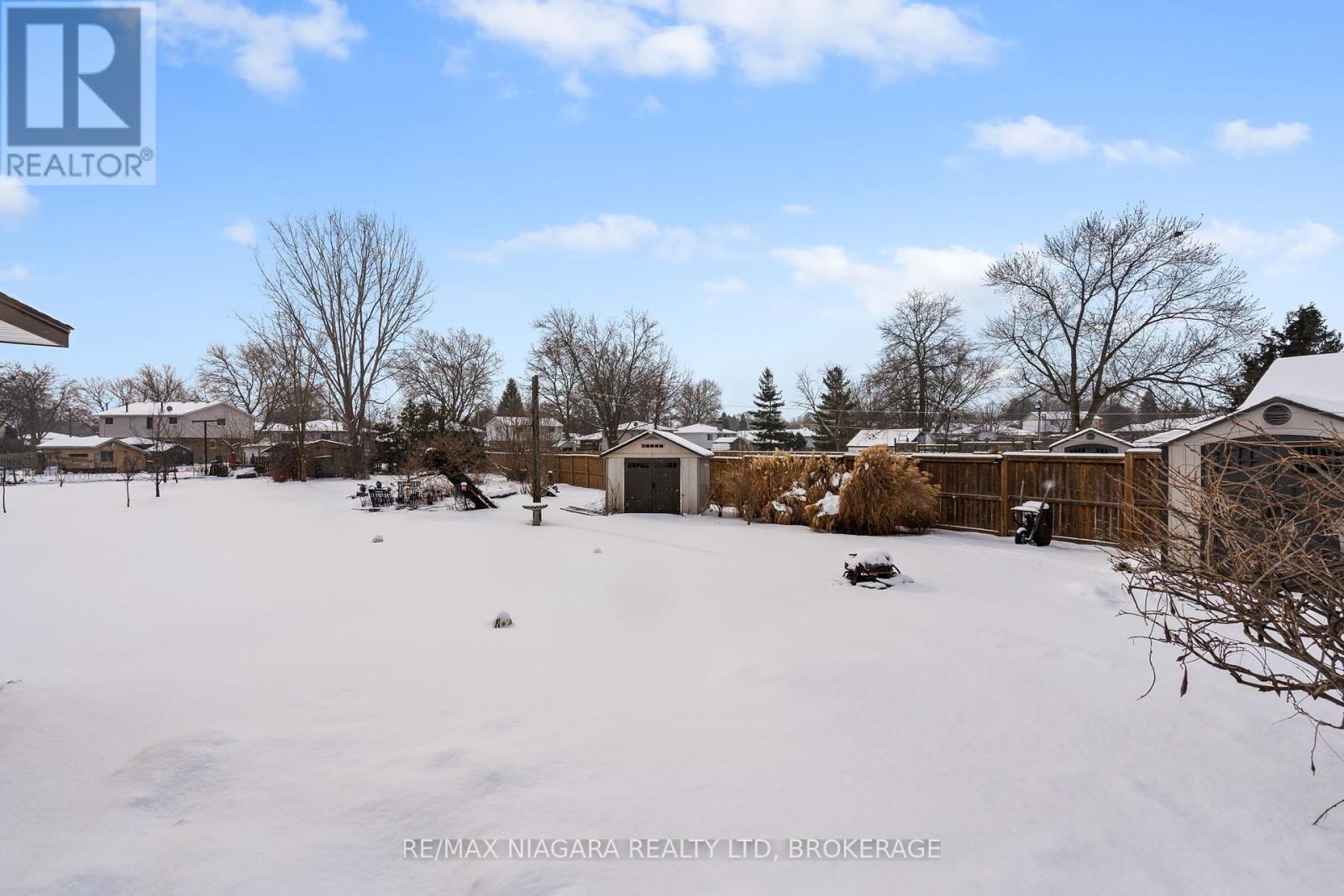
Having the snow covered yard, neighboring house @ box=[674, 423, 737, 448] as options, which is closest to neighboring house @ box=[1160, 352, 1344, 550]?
the snow covered yard

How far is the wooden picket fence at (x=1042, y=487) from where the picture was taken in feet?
36.6

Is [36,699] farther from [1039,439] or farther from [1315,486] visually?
[1039,439]

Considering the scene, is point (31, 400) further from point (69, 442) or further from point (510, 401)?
point (510, 401)

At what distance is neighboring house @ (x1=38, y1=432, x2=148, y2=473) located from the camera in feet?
136

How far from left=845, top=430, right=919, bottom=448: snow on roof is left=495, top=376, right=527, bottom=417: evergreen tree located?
62.4ft

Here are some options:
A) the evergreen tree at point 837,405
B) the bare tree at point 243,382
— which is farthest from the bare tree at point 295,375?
the evergreen tree at point 837,405

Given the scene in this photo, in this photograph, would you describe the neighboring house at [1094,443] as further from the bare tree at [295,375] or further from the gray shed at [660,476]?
the bare tree at [295,375]

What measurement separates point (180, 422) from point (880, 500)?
57.3 metres

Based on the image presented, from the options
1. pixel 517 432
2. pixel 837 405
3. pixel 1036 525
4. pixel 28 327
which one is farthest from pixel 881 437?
pixel 28 327

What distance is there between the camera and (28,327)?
14.1 feet

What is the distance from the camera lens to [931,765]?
3.51 m

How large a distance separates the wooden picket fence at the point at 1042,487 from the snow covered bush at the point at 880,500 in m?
0.71

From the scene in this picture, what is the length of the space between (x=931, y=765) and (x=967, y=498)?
11.6 meters

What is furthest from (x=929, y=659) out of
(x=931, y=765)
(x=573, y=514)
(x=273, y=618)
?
(x=573, y=514)
